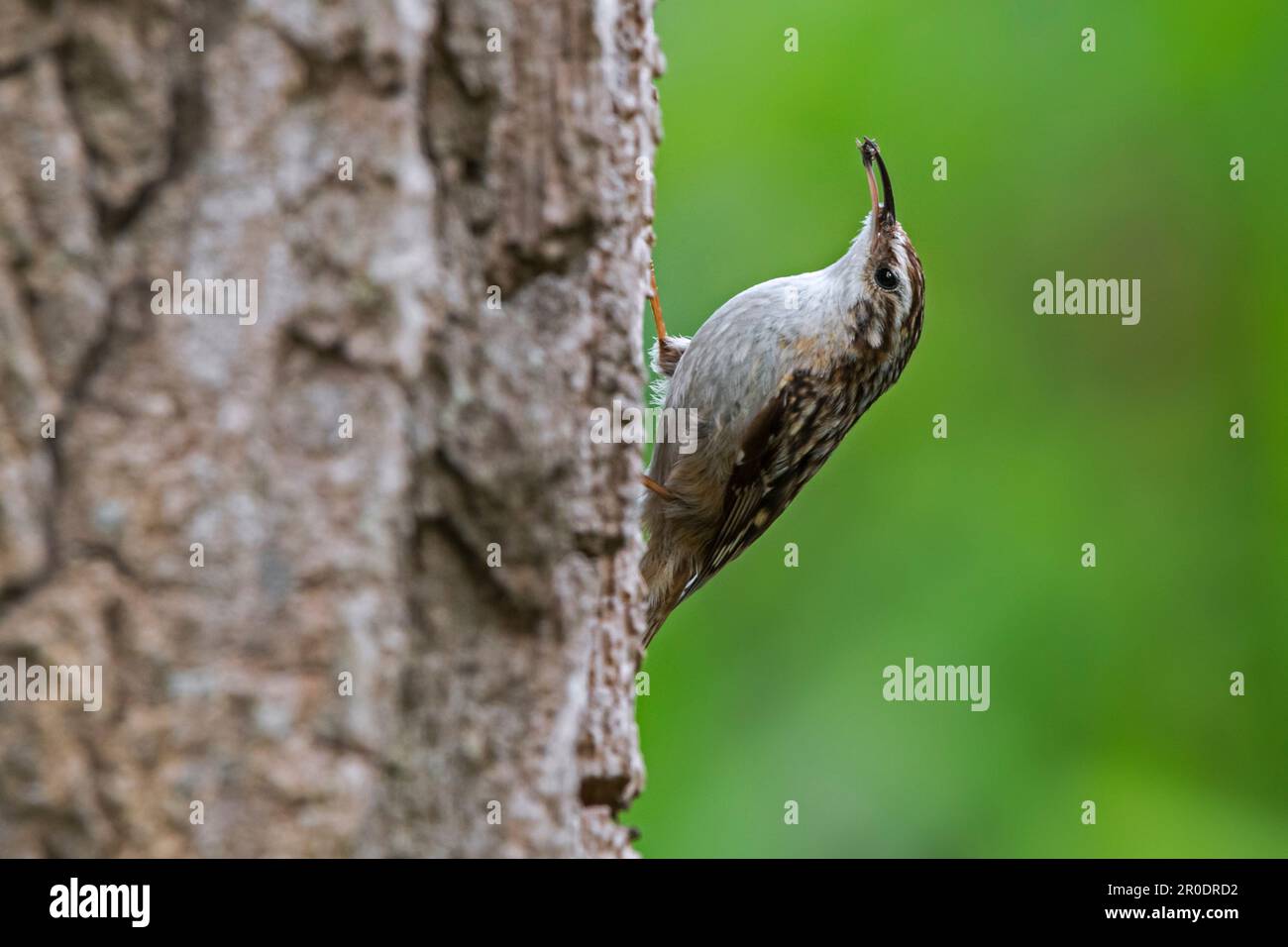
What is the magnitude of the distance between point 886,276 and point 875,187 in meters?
0.27

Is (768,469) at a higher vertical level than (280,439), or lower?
higher

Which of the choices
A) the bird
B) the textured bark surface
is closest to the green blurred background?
the bird

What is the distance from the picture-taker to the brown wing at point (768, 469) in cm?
380

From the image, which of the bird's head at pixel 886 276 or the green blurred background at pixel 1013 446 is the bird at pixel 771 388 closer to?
the bird's head at pixel 886 276

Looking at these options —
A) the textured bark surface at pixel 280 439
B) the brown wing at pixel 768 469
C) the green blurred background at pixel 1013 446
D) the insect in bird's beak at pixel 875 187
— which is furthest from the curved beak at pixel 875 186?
the textured bark surface at pixel 280 439

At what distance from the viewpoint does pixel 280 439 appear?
1.28 metres

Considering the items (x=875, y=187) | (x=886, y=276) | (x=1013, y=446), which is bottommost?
(x=1013, y=446)

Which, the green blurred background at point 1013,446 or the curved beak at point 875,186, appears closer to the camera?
the curved beak at point 875,186

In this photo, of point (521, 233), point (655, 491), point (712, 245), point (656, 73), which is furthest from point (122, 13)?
Answer: point (712, 245)

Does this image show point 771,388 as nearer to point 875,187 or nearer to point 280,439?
Result: point 875,187

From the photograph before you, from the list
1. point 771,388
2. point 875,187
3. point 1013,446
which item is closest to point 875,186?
point 875,187

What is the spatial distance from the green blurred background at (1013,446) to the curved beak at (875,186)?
77cm

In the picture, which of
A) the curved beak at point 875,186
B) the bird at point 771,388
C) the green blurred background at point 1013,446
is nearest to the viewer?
the curved beak at point 875,186

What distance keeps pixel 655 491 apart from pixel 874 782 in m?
1.50
